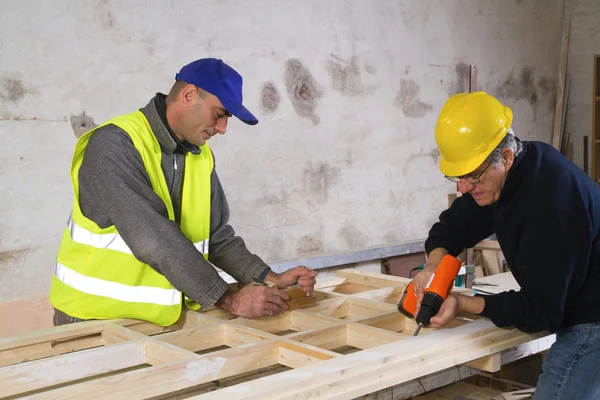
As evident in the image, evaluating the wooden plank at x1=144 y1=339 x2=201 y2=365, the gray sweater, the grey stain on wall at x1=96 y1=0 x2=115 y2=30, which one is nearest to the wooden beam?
the grey stain on wall at x1=96 y1=0 x2=115 y2=30

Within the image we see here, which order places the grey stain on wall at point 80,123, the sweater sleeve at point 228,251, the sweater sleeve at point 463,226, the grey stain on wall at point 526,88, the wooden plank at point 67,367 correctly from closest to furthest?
the wooden plank at point 67,367
the sweater sleeve at point 463,226
the sweater sleeve at point 228,251
the grey stain on wall at point 80,123
the grey stain on wall at point 526,88

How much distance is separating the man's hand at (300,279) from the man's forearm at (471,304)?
30.0 inches

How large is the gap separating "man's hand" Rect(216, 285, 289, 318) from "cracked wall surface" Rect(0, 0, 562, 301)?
81.4 inches

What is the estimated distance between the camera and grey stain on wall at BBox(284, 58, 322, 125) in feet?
18.5

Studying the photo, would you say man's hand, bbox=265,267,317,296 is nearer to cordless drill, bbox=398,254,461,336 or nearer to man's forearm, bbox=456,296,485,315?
cordless drill, bbox=398,254,461,336

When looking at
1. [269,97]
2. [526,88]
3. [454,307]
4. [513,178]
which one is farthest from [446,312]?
[526,88]

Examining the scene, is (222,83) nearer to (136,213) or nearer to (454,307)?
(136,213)

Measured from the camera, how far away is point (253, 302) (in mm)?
2830

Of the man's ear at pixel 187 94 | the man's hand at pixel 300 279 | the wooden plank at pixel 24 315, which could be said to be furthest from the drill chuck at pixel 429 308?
the wooden plank at pixel 24 315

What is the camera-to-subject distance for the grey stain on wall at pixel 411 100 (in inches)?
261

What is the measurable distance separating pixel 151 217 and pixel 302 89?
11.0 ft

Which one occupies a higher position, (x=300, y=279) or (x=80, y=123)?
(x=80, y=123)

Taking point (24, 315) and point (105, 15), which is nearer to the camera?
point (24, 315)

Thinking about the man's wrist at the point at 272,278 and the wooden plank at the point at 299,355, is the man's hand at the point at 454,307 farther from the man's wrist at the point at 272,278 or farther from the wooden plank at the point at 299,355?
the man's wrist at the point at 272,278
